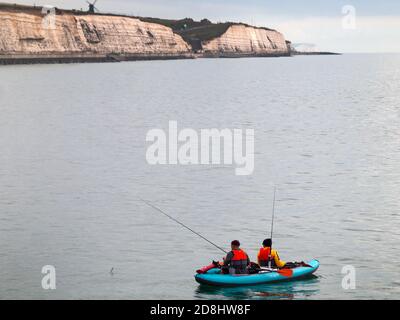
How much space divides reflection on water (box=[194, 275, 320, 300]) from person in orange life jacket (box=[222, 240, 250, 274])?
56 cm

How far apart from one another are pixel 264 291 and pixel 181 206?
1240cm

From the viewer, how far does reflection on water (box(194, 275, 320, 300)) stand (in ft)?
81.1

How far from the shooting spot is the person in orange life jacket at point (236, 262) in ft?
81.1

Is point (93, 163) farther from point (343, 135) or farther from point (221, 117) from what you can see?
point (221, 117)

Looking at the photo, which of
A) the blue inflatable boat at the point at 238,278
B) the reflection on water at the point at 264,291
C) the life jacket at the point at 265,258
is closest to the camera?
the reflection on water at the point at 264,291

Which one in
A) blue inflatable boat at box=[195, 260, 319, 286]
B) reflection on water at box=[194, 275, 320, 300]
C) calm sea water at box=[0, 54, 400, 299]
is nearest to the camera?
reflection on water at box=[194, 275, 320, 300]

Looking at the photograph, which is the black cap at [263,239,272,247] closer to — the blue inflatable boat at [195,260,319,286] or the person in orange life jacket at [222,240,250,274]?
the person in orange life jacket at [222,240,250,274]

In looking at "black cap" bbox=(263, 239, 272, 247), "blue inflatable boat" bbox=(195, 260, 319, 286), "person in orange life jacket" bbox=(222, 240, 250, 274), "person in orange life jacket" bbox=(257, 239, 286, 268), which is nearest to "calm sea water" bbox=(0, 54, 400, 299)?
"blue inflatable boat" bbox=(195, 260, 319, 286)

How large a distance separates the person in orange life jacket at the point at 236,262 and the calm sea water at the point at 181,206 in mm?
606

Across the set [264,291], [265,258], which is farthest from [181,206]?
[264,291]

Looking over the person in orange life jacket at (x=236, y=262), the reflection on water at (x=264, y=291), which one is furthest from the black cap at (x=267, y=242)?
the reflection on water at (x=264, y=291)

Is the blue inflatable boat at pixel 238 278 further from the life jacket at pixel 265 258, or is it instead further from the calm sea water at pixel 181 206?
the life jacket at pixel 265 258

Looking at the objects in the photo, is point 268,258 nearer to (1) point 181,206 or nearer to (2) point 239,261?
(2) point 239,261

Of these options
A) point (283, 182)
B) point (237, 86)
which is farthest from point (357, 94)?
point (283, 182)
